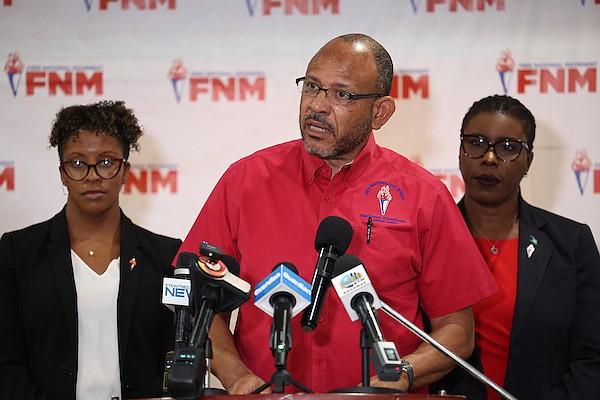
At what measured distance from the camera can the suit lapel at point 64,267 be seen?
3.43 m

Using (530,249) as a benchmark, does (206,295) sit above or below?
above

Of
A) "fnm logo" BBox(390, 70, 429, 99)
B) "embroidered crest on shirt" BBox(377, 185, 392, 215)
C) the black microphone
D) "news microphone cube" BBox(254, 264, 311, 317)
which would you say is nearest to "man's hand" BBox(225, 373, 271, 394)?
the black microphone

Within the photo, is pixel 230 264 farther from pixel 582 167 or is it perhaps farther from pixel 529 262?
pixel 582 167

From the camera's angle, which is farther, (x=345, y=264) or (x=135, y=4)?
(x=135, y=4)

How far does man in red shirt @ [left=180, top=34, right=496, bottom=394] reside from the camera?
9.11 ft

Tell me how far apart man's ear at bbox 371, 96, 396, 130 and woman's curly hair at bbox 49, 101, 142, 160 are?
4.12ft

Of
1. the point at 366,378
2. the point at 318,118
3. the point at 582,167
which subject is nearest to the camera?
the point at 366,378

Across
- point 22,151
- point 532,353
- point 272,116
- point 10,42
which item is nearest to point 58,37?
point 10,42

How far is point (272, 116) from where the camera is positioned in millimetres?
4402

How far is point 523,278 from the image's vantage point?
333cm

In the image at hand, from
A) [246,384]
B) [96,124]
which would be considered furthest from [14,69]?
[246,384]

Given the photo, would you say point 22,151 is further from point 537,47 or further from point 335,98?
point 537,47

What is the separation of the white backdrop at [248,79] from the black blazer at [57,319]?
0.85 meters

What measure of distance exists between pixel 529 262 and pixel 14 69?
2653 millimetres
